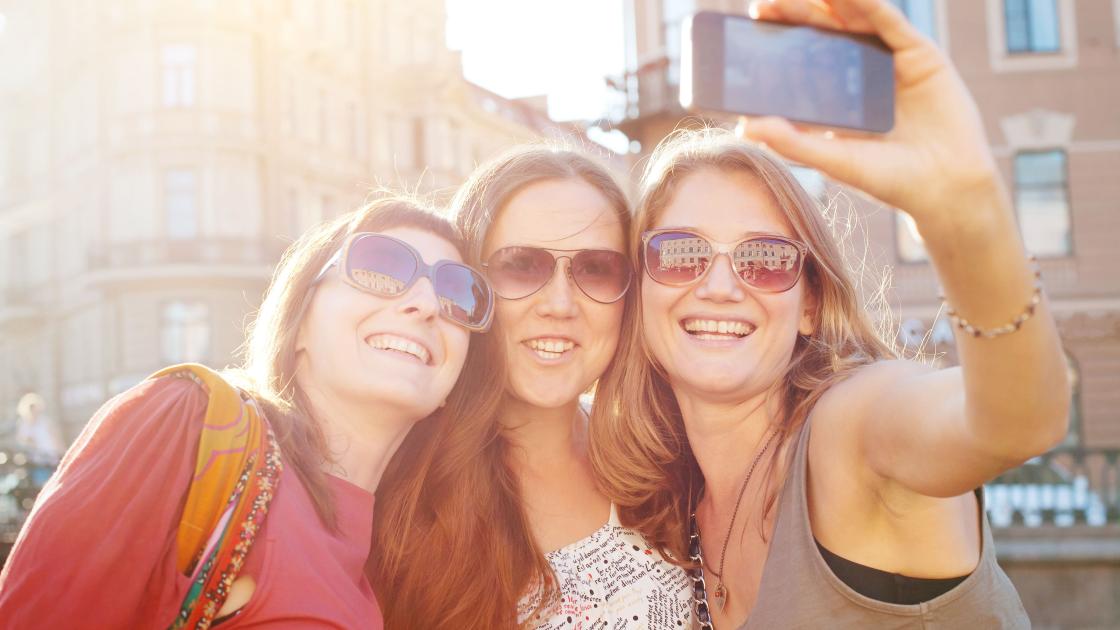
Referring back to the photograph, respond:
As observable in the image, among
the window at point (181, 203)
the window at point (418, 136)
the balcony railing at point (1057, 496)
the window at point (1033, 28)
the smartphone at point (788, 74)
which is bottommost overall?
the balcony railing at point (1057, 496)

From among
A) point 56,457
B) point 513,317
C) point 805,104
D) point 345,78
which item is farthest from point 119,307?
point 805,104

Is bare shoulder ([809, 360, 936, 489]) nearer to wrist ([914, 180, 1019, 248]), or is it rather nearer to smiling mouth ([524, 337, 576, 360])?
→ wrist ([914, 180, 1019, 248])

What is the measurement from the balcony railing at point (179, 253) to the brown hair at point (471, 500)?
25873 mm

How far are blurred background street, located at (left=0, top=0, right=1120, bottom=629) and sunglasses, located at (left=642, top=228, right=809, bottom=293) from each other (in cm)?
100

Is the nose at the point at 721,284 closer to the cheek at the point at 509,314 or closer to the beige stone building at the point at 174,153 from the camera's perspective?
the cheek at the point at 509,314

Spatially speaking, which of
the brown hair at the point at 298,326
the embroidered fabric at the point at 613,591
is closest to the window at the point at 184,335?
the brown hair at the point at 298,326

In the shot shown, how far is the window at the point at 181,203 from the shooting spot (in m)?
28.5

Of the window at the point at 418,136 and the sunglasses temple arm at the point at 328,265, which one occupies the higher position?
the window at the point at 418,136

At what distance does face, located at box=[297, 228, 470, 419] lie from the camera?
3.07m

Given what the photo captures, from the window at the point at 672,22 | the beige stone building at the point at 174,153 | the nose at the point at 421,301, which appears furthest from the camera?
the beige stone building at the point at 174,153

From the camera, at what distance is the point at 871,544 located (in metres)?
2.58

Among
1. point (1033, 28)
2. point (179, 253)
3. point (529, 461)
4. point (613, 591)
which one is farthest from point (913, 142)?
point (179, 253)

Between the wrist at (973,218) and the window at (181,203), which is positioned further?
the window at (181,203)

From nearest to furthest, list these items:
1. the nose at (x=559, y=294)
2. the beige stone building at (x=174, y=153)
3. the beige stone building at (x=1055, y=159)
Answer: the nose at (x=559, y=294)
the beige stone building at (x=1055, y=159)
the beige stone building at (x=174, y=153)
